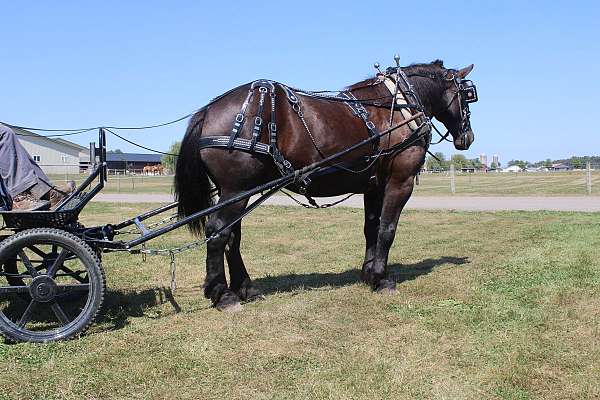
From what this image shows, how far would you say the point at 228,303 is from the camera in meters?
6.01

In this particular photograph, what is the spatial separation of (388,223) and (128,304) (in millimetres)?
3138

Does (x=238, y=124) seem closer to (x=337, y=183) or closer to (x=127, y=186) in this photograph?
(x=337, y=183)

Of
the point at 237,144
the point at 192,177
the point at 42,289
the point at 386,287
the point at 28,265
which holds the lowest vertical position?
the point at 386,287

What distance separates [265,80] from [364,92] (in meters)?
1.46

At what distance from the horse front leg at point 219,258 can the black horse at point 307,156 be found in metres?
0.01

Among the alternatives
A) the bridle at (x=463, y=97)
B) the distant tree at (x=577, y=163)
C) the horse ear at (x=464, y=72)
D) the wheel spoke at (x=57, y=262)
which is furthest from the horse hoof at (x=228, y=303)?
the distant tree at (x=577, y=163)

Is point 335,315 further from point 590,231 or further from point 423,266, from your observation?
point 590,231

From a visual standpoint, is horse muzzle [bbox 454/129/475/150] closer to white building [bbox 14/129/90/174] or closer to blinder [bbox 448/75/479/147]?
blinder [bbox 448/75/479/147]

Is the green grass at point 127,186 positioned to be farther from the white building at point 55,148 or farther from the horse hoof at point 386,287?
the horse hoof at point 386,287

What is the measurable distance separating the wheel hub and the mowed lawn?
43cm

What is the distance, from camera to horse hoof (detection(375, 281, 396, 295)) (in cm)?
665

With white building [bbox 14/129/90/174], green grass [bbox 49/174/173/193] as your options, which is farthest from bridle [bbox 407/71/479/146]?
green grass [bbox 49/174/173/193]

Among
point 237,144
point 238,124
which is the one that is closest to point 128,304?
point 237,144

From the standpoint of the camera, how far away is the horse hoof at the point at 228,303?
5.99 metres
